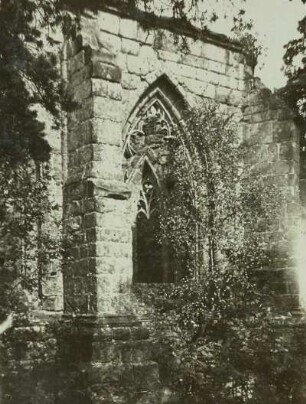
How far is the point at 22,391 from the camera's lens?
7996mm

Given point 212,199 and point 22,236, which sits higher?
point 212,199

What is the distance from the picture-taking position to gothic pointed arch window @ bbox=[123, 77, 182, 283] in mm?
10828

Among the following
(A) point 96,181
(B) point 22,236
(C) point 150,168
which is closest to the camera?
(B) point 22,236

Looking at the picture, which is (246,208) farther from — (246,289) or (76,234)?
(76,234)

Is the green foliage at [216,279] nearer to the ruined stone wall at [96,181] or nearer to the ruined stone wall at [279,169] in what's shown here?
the ruined stone wall at [279,169]

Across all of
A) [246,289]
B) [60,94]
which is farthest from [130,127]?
[246,289]

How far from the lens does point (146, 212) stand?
10898 millimetres

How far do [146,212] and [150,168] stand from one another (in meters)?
0.80

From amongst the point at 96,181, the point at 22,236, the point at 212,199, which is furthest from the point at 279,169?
the point at 22,236

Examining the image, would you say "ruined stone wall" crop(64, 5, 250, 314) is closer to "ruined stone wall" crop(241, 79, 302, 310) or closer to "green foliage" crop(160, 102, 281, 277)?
"green foliage" crop(160, 102, 281, 277)

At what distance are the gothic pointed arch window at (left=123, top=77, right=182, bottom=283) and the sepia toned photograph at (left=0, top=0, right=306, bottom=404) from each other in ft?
0.09

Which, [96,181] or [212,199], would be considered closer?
[96,181]

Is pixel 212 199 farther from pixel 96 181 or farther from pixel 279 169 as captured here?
pixel 96 181

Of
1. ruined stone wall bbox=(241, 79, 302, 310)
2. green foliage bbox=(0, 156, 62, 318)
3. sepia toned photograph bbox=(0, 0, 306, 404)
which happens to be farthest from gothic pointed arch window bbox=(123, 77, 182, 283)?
green foliage bbox=(0, 156, 62, 318)
